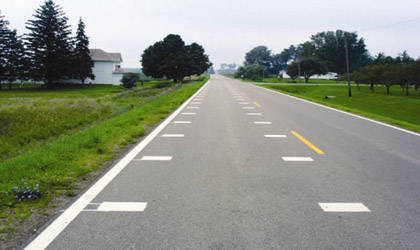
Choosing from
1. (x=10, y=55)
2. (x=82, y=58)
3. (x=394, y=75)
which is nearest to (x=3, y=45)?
(x=10, y=55)

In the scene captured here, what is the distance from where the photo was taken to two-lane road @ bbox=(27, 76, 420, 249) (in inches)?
125

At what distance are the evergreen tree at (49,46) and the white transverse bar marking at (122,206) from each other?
61303 mm

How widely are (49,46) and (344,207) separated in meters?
64.9

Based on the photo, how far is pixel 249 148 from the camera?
7.26 meters

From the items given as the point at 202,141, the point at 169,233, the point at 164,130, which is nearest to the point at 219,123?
the point at 164,130

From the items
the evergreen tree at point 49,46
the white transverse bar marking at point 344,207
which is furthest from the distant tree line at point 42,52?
the white transverse bar marking at point 344,207

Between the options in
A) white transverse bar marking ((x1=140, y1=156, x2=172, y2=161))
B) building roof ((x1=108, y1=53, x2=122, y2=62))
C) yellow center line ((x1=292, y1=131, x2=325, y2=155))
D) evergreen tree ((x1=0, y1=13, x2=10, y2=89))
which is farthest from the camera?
building roof ((x1=108, y1=53, x2=122, y2=62))

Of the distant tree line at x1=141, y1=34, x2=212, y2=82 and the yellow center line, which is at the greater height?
the distant tree line at x1=141, y1=34, x2=212, y2=82

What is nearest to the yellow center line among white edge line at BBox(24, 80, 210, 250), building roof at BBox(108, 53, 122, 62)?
white edge line at BBox(24, 80, 210, 250)

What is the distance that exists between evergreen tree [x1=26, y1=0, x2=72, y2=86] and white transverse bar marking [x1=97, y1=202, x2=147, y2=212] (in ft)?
201

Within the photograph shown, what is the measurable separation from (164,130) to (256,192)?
5.66 meters

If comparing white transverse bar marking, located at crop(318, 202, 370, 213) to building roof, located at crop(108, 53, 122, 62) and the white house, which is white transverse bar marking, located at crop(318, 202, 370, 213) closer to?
the white house

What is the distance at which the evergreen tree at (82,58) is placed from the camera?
208ft

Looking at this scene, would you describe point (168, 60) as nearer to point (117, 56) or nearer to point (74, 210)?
point (117, 56)
